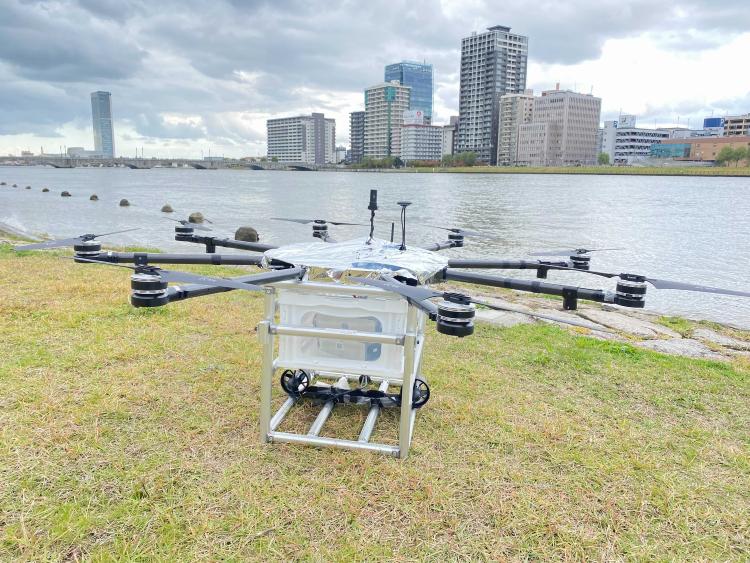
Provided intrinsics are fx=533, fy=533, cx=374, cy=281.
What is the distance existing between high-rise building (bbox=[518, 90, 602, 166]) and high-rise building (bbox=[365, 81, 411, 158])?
4412 centimetres

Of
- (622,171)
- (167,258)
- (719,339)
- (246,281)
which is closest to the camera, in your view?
(246,281)

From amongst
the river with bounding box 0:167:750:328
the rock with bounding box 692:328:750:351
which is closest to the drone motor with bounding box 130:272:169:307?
the river with bounding box 0:167:750:328

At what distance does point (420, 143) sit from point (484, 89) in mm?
38277

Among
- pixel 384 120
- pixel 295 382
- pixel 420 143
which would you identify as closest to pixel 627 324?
pixel 295 382

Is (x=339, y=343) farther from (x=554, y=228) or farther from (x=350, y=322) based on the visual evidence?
(x=554, y=228)

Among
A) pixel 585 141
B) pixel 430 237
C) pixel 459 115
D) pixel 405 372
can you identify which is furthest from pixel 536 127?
pixel 405 372

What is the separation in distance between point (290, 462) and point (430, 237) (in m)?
20.8

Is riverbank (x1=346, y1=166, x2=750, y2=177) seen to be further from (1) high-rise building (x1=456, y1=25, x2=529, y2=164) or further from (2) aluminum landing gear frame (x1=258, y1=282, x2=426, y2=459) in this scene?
(2) aluminum landing gear frame (x1=258, y1=282, x2=426, y2=459)

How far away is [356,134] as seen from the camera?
650 feet

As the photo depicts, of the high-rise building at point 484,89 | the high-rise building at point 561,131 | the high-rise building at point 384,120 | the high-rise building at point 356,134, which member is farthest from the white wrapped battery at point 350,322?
the high-rise building at point 356,134

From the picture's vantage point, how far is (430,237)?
78.6 ft

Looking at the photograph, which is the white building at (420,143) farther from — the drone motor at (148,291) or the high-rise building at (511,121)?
the drone motor at (148,291)

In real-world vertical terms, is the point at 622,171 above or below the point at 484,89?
below

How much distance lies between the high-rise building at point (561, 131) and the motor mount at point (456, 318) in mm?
A: 158183
